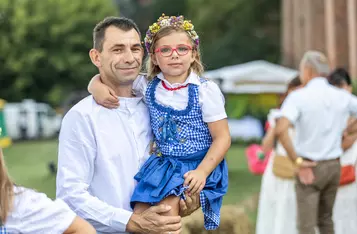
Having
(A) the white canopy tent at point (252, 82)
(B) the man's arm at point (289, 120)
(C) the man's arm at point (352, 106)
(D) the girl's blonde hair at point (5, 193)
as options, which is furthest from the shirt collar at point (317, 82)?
(A) the white canopy tent at point (252, 82)

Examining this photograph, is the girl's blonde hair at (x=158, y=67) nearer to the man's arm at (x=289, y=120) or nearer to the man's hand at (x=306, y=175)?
the man's arm at (x=289, y=120)

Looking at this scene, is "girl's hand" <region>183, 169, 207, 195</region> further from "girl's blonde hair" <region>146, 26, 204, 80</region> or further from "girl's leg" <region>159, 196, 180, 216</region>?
"girl's blonde hair" <region>146, 26, 204, 80</region>

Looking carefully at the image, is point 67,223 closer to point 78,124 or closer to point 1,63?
point 78,124

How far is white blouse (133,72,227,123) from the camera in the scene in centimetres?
438

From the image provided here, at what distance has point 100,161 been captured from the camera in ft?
13.9

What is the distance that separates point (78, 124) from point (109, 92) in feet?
0.74

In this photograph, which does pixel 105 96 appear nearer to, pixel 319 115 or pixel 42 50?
pixel 319 115

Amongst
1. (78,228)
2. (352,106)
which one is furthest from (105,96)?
(352,106)

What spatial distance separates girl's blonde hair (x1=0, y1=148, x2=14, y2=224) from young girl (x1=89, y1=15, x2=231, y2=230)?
39.1 inches

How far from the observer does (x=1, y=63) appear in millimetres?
57062

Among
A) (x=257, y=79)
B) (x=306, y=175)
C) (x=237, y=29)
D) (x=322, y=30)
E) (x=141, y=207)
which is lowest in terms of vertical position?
(x=257, y=79)

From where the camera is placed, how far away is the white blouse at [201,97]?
14.4ft

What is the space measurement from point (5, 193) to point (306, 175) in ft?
15.8

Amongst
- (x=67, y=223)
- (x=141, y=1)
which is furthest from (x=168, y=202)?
(x=141, y=1)
